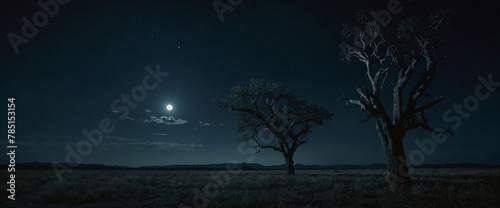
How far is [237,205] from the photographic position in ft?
40.2

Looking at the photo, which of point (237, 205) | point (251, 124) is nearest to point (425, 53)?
point (237, 205)

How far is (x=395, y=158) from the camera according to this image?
642 inches

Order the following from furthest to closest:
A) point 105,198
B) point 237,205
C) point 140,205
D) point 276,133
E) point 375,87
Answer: point 276,133 < point 375,87 < point 105,198 < point 140,205 < point 237,205

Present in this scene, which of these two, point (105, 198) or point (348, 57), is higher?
point (348, 57)

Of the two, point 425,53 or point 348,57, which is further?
point 348,57

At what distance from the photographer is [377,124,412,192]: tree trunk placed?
16.0 metres

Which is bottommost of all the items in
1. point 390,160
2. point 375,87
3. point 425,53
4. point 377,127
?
point 390,160

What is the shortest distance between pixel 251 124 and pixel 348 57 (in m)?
16.1

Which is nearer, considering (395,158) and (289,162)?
(395,158)

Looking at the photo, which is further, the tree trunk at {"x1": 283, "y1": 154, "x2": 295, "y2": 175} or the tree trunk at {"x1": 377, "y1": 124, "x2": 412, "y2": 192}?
the tree trunk at {"x1": 283, "y1": 154, "x2": 295, "y2": 175}

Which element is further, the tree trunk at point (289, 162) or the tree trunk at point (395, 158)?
the tree trunk at point (289, 162)

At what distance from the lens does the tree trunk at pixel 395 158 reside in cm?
1596

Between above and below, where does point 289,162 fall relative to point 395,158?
below

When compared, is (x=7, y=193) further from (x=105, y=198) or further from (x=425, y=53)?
(x=425, y=53)
